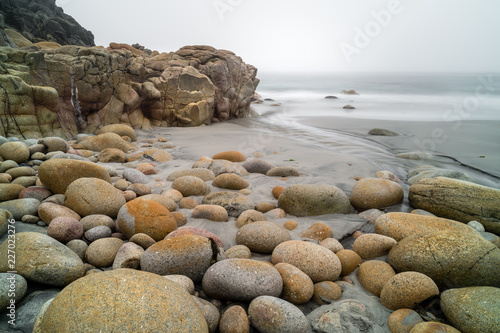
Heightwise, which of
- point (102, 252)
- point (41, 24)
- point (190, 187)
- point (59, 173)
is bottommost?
point (102, 252)

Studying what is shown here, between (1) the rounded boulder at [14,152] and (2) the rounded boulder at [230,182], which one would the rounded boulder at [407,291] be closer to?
(2) the rounded boulder at [230,182]

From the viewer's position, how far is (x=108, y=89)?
10047 mm

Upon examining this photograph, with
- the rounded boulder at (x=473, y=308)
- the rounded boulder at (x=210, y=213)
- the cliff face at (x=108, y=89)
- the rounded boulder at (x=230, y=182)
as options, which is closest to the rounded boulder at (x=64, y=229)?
the rounded boulder at (x=210, y=213)

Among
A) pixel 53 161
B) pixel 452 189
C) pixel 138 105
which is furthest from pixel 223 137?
pixel 452 189

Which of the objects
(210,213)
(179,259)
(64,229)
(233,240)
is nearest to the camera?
(179,259)

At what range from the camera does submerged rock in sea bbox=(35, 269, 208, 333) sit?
1.49 metres

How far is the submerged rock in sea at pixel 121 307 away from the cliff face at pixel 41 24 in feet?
99.6

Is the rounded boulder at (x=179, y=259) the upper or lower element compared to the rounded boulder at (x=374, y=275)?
upper

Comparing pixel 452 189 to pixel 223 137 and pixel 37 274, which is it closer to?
pixel 37 274

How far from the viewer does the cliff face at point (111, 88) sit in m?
7.30

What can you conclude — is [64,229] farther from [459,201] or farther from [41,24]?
[41,24]

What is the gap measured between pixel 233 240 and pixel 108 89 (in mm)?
9041

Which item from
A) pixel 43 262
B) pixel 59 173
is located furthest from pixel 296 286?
pixel 59 173

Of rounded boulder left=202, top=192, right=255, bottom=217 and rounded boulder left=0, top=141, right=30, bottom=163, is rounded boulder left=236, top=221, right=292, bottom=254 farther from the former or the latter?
rounded boulder left=0, top=141, right=30, bottom=163
